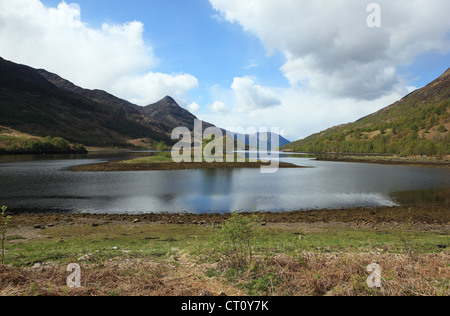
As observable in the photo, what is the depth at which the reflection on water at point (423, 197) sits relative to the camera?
27388mm

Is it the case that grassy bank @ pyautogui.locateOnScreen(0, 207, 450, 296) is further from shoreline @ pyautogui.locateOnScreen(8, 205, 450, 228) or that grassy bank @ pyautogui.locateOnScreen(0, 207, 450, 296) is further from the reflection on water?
the reflection on water

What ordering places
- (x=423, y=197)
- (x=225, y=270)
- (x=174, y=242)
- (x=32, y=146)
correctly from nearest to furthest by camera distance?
1. (x=225, y=270)
2. (x=174, y=242)
3. (x=423, y=197)
4. (x=32, y=146)

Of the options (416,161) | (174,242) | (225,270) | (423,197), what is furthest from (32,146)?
(416,161)

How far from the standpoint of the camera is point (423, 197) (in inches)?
1203

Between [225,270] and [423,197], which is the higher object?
[225,270]

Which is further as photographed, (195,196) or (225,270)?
(195,196)

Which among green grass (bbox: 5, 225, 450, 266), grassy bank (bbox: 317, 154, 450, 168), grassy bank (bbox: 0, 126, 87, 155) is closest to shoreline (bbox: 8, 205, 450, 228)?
green grass (bbox: 5, 225, 450, 266)

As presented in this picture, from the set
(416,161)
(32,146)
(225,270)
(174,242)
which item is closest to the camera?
(225,270)

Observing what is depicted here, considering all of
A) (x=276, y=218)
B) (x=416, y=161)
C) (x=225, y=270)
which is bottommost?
(x=276, y=218)

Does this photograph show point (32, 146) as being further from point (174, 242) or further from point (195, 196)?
point (174, 242)
